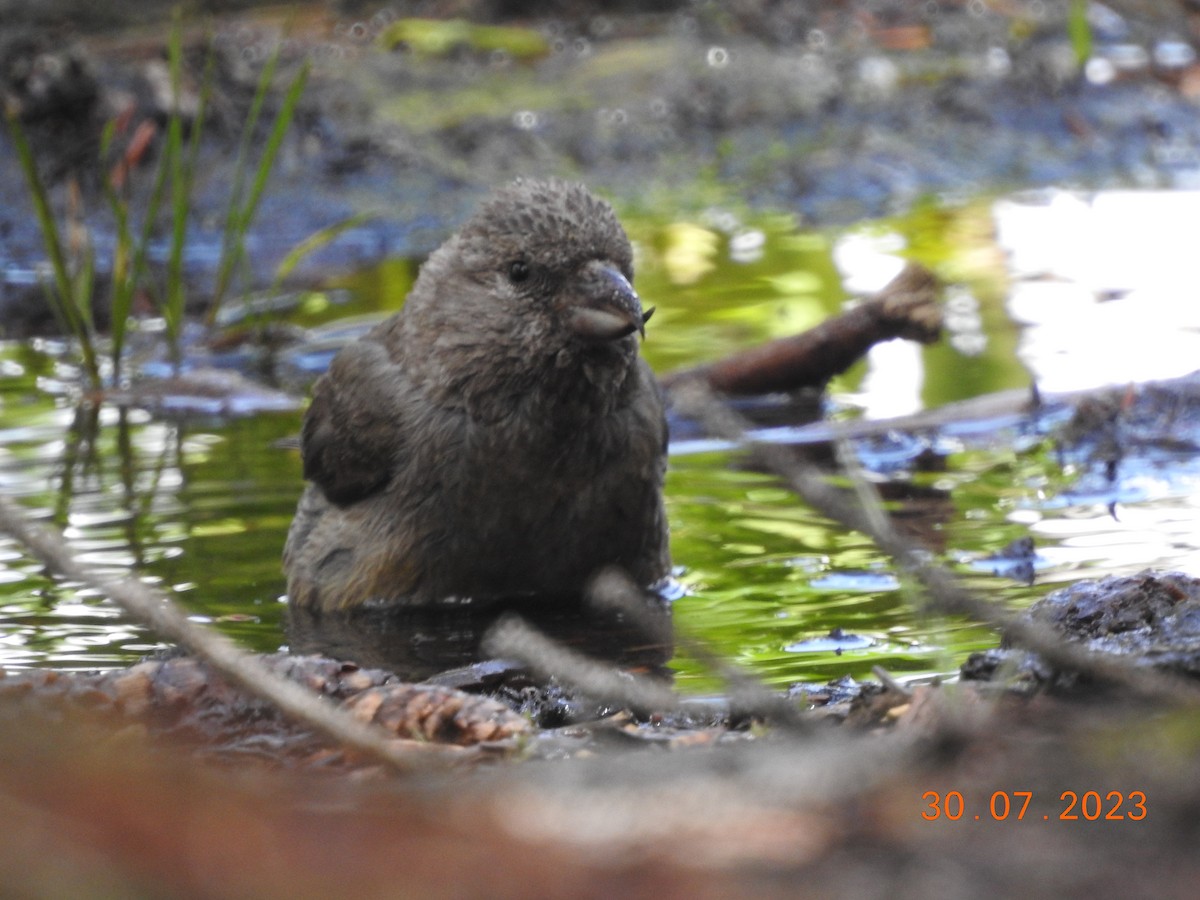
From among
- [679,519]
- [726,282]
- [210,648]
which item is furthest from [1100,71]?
[210,648]

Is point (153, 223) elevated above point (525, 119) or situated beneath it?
situated beneath

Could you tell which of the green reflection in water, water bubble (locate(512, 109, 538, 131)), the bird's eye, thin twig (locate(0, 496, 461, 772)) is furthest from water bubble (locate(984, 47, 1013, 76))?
thin twig (locate(0, 496, 461, 772))

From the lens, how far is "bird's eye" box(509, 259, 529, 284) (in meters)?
4.65

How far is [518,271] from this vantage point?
466 cm

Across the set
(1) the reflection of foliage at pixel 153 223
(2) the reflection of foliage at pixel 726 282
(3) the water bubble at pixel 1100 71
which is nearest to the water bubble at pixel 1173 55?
(3) the water bubble at pixel 1100 71

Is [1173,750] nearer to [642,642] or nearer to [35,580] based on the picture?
[642,642]

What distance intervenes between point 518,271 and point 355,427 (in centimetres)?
66

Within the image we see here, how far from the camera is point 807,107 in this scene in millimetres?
13211

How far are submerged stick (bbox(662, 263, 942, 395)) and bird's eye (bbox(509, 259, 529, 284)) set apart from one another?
5.99ft

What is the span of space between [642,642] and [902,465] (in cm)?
181

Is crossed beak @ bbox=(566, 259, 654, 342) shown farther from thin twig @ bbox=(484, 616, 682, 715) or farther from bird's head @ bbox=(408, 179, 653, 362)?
thin twig @ bbox=(484, 616, 682, 715)

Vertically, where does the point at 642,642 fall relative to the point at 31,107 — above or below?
below

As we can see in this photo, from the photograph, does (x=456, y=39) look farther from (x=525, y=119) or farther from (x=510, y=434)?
(x=510, y=434)

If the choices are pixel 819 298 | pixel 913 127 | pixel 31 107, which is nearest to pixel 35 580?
pixel 819 298
